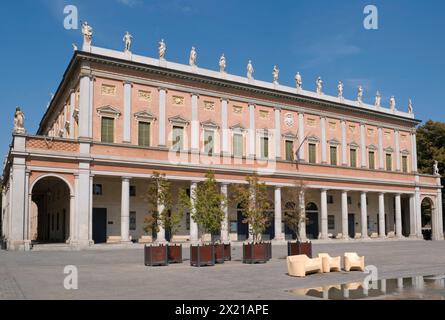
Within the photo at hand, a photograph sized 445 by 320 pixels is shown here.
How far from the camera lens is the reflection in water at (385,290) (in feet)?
36.3

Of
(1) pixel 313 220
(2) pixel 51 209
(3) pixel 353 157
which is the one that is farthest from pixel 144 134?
(3) pixel 353 157

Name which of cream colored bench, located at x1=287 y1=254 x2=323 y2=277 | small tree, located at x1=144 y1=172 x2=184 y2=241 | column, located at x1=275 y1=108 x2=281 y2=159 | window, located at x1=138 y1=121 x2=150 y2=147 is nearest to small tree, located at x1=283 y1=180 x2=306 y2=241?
small tree, located at x1=144 y1=172 x2=184 y2=241

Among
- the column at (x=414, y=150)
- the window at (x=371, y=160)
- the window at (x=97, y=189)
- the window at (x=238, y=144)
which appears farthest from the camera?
the column at (x=414, y=150)

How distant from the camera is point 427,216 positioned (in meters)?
60.6

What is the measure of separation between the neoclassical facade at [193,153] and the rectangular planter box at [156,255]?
1143 cm

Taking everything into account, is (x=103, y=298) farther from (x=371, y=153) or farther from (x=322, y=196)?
(x=371, y=153)

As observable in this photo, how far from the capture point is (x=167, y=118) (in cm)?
3741

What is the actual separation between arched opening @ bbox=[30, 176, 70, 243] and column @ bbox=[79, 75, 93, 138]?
3.85 metres

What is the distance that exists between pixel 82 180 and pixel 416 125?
40.9 meters

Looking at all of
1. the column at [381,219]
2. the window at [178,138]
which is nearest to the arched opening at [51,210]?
the window at [178,138]

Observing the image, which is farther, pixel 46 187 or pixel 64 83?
pixel 46 187

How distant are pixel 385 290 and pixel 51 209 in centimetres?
3911

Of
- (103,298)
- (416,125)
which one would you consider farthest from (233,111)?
(103,298)

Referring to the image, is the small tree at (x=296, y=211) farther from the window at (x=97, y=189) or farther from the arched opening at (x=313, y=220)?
the arched opening at (x=313, y=220)
